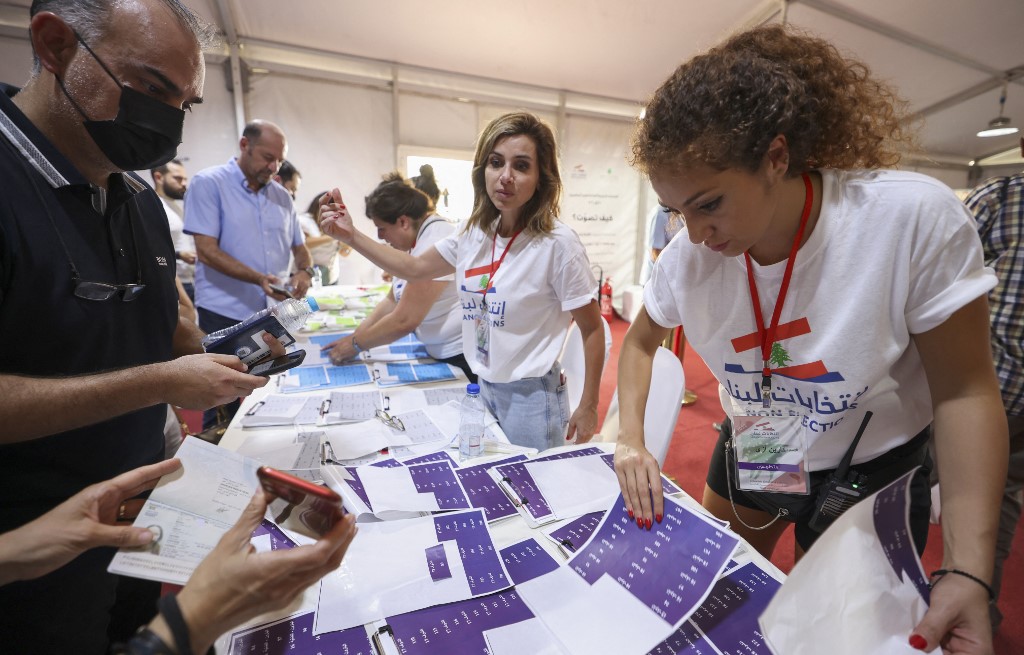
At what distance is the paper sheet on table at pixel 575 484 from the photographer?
3.61 feet

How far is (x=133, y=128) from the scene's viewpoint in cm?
99

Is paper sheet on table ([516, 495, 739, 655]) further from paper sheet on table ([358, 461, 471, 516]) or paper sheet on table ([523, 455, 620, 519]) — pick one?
paper sheet on table ([358, 461, 471, 516])

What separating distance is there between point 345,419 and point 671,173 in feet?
4.44

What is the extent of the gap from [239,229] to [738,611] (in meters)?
3.01

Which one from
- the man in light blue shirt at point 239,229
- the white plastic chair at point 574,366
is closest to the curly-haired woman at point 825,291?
the white plastic chair at point 574,366

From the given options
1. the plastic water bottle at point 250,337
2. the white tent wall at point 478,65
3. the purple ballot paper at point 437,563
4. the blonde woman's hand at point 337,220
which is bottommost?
the purple ballot paper at point 437,563

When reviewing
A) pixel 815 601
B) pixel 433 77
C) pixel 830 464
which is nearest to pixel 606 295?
pixel 433 77

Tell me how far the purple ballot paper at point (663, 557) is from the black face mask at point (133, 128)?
129cm

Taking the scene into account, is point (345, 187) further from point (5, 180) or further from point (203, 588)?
point (203, 588)

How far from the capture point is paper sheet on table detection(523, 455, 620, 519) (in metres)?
1.10

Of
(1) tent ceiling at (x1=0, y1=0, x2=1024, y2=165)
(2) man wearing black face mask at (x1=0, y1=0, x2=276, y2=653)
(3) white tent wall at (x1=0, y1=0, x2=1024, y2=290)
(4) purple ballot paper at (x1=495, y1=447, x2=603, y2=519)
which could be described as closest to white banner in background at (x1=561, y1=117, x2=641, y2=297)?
(3) white tent wall at (x1=0, y1=0, x2=1024, y2=290)

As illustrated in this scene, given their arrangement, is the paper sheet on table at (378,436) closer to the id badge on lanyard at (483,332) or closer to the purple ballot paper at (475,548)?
the id badge on lanyard at (483,332)

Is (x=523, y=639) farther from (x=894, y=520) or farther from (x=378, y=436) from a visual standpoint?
(x=378, y=436)

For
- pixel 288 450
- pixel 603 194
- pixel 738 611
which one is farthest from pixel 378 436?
pixel 603 194
